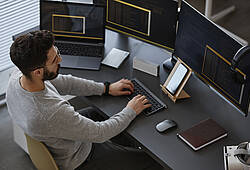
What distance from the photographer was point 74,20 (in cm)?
288

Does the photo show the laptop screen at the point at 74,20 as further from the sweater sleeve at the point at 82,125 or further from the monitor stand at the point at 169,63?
the sweater sleeve at the point at 82,125

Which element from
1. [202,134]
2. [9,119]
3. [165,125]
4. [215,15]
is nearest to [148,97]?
[165,125]

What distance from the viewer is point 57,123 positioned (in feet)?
7.27

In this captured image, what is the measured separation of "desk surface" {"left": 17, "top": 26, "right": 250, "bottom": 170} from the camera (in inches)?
88.3

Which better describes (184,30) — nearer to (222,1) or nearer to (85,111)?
(85,111)

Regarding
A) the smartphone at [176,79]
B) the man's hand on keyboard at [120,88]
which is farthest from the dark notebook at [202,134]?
the man's hand on keyboard at [120,88]

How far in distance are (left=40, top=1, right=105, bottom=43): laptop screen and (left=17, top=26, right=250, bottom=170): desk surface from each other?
242 mm

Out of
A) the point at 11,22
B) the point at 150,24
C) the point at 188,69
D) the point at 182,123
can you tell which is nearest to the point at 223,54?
the point at 188,69

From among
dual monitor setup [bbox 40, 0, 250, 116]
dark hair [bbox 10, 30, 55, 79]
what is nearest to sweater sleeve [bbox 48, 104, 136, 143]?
dark hair [bbox 10, 30, 55, 79]

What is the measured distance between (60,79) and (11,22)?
Answer: 1167 mm

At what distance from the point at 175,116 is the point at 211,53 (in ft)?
1.25

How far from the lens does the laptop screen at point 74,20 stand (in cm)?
284

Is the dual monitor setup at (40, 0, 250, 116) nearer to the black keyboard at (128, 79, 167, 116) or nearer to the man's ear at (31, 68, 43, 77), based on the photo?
the black keyboard at (128, 79, 167, 116)

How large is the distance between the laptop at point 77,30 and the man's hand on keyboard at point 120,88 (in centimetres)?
24
